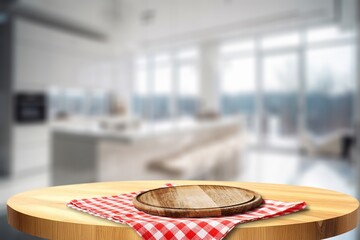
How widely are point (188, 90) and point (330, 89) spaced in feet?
3.59

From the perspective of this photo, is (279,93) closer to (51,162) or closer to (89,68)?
(89,68)

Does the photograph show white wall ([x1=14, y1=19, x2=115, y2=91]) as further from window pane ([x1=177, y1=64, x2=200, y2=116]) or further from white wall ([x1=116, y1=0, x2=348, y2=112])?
window pane ([x1=177, y1=64, x2=200, y2=116])

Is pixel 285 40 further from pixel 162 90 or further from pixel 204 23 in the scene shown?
pixel 162 90

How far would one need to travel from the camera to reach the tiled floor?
287 centimetres

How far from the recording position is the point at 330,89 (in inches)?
113

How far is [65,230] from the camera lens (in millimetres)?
631

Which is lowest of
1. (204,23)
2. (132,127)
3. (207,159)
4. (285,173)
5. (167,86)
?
(285,173)

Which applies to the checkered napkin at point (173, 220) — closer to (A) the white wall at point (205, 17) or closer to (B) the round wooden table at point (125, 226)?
(B) the round wooden table at point (125, 226)

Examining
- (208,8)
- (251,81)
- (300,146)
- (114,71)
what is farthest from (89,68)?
(300,146)

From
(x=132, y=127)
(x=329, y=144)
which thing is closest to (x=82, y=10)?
(x=132, y=127)

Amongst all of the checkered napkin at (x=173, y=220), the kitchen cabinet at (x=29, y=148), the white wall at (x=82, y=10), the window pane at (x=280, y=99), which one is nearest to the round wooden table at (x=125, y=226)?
the checkered napkin at (x=173, y=220)

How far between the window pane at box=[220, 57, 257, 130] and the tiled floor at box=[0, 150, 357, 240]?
282 mm

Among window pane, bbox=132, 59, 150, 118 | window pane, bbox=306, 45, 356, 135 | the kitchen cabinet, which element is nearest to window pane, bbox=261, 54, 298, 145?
window pane, bbox=306, 45, 356, 135

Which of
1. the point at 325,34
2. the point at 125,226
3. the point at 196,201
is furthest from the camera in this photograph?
the point at 325,34
